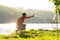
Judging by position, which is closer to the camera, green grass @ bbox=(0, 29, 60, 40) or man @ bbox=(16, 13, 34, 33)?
green grass @ bbox=(0, 29, 60, 40)

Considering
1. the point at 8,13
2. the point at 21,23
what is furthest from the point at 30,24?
the point at 8,13

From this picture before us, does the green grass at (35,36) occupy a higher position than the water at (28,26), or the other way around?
the water at (28,26)

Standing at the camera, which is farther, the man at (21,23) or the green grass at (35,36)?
the man at (21,23)

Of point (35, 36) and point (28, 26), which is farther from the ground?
point (28, 26)

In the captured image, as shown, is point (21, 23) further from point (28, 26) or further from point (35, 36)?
point (35, 36)

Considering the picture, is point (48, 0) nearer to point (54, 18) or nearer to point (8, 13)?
point (54, 18)

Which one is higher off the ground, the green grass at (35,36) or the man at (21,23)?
the man at (21,23)

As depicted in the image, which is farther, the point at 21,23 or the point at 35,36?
the point at 21,23

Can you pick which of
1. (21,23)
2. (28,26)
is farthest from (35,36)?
(21,23)

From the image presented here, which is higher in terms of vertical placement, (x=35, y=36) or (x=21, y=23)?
(x=21, y=23)

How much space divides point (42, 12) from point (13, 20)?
0.80 m

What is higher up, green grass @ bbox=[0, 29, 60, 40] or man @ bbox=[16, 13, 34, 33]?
man @ bbox=[16, 13, 34, 33]

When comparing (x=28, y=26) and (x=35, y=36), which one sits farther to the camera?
(x=28, y=26)

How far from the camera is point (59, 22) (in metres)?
6.29
